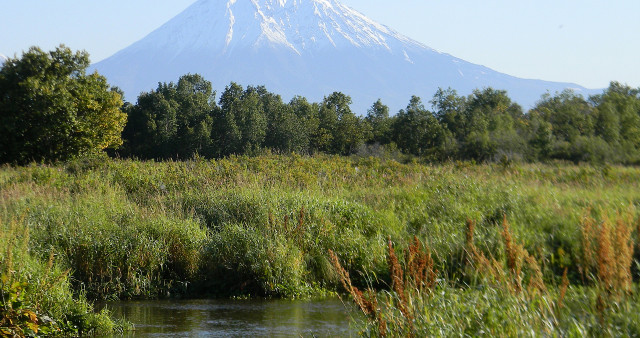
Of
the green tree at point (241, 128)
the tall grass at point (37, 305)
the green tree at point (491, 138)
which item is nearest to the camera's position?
the tall grass at point (37, 305)

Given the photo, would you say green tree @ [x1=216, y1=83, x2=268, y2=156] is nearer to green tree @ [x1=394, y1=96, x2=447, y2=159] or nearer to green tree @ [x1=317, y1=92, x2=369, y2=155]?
green tree @ [x1=317, y1=92, x2=369, y2=155]

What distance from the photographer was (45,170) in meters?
19.8

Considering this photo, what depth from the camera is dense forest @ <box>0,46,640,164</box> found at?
103ft

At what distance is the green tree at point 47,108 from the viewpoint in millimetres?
36719

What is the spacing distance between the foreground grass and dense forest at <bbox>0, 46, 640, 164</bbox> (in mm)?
10512

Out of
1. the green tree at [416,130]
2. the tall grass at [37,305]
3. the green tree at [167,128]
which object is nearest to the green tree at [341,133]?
the green tree at [416,130]

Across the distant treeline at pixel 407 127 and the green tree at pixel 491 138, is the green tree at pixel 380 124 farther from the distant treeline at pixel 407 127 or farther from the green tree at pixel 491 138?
the green tree at pixel 491 138

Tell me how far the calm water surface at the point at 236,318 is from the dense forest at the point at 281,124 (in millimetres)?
14595

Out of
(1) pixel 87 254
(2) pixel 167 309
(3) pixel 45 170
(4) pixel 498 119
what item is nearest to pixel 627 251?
(2) pixel 167 309

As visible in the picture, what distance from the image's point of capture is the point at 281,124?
60.0 m

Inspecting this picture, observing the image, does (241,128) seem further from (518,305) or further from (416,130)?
(518,305)

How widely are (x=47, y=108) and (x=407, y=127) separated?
978 inches

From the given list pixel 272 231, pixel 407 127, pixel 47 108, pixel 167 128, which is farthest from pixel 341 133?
pixel 272 231

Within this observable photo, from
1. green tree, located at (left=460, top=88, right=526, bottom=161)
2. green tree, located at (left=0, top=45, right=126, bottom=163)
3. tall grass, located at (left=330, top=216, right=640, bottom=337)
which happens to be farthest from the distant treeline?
tall grass, located at (left=330, top=216, right=640, bottom=337)
